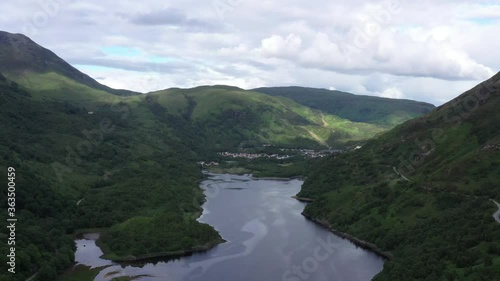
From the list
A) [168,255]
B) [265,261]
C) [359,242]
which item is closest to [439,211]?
[359,242]

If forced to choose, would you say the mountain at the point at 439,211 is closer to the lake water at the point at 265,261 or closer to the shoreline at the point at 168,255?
the lake water at the point at 265,261

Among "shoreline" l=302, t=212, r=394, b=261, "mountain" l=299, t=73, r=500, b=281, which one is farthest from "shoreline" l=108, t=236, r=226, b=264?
"mountain" l=299, t=73, r=500, b=281

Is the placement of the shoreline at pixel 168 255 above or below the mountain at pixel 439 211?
below

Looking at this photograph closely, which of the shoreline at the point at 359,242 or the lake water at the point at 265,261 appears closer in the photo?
the lake water at the point at 265,261

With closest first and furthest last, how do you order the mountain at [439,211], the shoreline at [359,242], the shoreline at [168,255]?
1. the mountain at [439,211]
2. the shoreline at [359,242]
3. the shoreline at [168,255]

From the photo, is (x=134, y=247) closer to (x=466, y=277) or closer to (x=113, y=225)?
(x=113, y=225)

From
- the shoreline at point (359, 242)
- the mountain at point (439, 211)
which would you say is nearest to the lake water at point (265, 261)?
the shoreline at point (359, 242)

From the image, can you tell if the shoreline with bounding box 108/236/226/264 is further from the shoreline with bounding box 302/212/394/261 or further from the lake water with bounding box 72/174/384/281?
the shoreline with bounding box 302/212/394/261

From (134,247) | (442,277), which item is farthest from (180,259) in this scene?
(442,277)

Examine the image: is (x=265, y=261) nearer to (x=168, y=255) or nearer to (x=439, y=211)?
(x=168, y=255)

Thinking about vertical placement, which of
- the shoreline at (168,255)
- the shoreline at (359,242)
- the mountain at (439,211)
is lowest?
the shoreline at (168,255)
